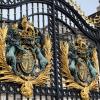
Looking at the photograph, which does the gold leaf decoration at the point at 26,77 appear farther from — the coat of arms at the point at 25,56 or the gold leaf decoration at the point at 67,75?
the gold leaf decoration at the point at 67,75

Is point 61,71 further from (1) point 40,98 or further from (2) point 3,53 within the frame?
(2) point 3,53

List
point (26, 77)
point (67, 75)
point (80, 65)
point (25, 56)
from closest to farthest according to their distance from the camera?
1. point (26, 77)
2. point (25, 56)
3. point (67, 75)
4. point (80, 65)

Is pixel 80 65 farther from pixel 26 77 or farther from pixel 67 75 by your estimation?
pixel 26 77

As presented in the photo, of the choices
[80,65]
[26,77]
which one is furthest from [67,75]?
[26,77]

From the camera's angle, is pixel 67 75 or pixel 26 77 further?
pixel 67 75

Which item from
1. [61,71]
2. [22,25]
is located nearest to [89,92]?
[61,71]

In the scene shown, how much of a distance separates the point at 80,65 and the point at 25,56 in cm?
183

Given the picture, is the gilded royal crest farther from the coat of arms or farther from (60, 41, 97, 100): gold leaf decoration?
the coat of arms

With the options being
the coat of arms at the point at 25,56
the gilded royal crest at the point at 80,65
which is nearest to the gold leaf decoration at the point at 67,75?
the gilded royal crest at the point at 80,65

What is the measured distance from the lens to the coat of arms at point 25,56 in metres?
8.90

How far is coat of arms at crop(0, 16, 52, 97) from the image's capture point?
29.2 feet

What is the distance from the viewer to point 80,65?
1050 centimetres

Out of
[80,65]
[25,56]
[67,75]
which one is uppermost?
[25,56]

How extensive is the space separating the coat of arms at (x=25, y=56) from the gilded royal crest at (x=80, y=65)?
0.57m
